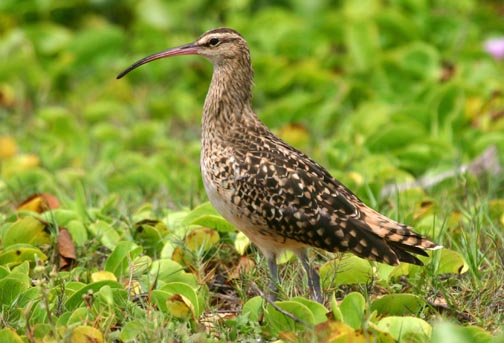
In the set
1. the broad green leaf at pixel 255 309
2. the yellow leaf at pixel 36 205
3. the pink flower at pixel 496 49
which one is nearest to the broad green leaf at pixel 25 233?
the yellow leaf at pixel 36 205

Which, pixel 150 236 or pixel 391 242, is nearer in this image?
pixel 391 242

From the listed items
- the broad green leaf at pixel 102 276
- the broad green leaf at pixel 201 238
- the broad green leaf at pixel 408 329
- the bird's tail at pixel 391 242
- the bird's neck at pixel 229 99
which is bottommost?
the broad green leaf at pixel 102 276

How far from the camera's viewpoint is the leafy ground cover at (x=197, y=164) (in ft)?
17.3

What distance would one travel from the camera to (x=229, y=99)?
625 centimetres

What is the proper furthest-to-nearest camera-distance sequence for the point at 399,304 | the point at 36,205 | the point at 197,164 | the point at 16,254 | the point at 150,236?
1. the point at 197,164
2. the point at 36,205
3. the point at 150,236
4. the point at 16,254
5. the point at 399,304

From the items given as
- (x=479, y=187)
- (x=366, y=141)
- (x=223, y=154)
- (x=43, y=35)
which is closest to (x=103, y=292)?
(x=223, y=154)

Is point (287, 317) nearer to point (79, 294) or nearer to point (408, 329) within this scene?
point (408, 329)

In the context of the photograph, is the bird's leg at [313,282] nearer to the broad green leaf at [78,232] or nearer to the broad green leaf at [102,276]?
the broad green leaf at [102,276]

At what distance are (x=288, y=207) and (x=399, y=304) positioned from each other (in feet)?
2.59

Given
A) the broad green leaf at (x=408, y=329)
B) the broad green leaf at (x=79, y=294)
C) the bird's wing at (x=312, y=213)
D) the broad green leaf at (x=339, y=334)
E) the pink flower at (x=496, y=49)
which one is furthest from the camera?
the pink flower at (x=496, y=49)

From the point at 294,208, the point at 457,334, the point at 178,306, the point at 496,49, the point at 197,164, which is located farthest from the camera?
the point at 496,49

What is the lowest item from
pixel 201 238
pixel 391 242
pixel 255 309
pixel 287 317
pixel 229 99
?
pixel 201 238

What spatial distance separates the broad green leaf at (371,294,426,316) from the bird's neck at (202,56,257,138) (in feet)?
4.68

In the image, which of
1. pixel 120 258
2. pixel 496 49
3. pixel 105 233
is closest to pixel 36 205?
pixel 105 233
